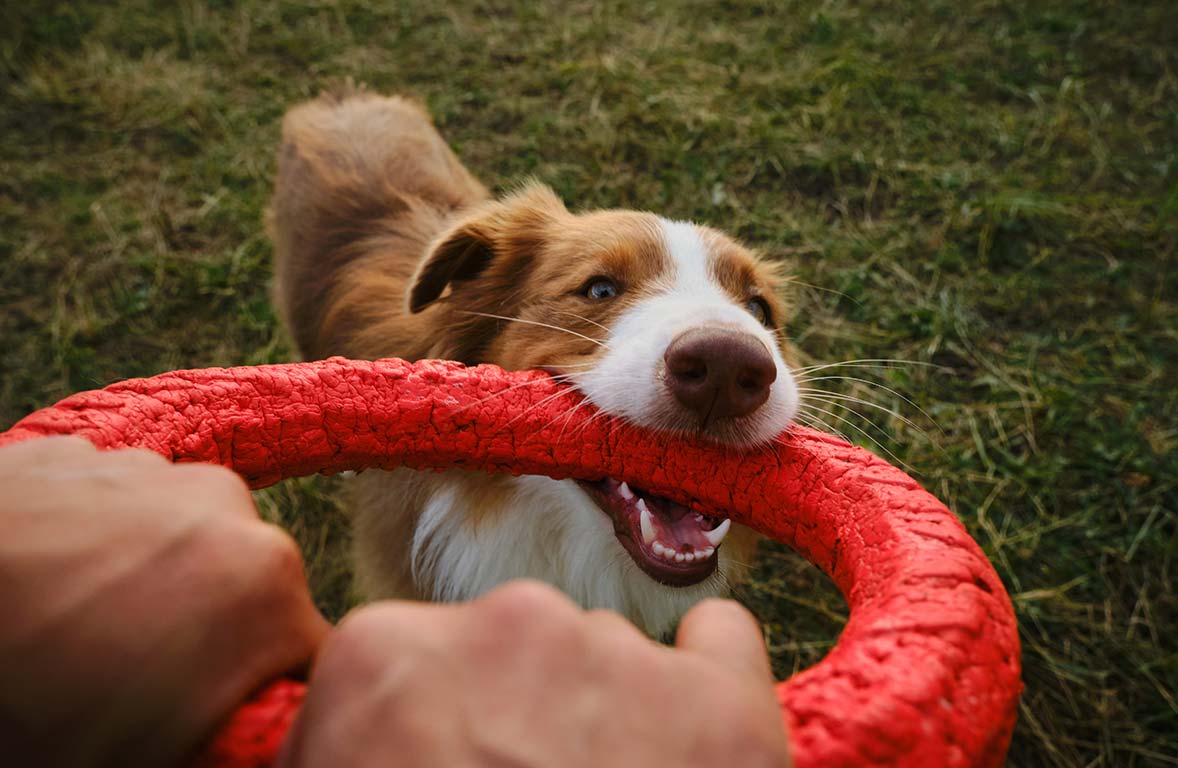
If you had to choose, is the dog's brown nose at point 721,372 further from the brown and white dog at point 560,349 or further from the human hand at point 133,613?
the human hand at point 133,613

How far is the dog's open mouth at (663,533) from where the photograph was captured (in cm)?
217

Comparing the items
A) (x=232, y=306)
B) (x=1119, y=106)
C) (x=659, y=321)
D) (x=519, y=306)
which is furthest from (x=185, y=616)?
(x=1119, y=106)

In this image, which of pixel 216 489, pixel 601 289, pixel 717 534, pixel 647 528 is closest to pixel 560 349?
pixel 601 289

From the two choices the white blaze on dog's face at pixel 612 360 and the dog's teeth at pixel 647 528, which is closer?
the white blaze on dog's face at pixel 612 360

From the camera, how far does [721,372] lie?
6.24 feet

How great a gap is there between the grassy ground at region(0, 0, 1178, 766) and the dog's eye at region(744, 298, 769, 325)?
95 cm

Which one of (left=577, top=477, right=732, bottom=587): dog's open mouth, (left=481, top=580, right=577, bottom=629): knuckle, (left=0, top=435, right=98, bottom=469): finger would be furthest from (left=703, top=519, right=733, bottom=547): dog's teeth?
(left=0, top=435, right=98, bottom=469): finger

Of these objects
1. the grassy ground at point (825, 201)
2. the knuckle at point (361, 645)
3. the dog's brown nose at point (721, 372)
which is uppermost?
the knuckle at point (361, 645)

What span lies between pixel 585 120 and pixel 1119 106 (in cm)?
377

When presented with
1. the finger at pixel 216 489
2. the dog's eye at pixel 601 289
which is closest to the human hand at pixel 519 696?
the finger at pixel 216 489

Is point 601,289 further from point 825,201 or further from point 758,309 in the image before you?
point 825,201

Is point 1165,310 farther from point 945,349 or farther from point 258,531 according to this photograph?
point 258,531

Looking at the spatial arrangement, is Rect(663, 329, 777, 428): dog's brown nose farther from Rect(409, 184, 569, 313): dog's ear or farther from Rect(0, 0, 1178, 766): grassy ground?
Rect(0, 0, 1178, 766): grassy ground

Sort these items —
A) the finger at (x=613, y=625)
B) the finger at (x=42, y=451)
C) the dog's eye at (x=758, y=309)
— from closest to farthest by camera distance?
the finger at (x=613, y=625)
the finger at (x=42, y=451)
the dog's eye at (x=758, y=309)
